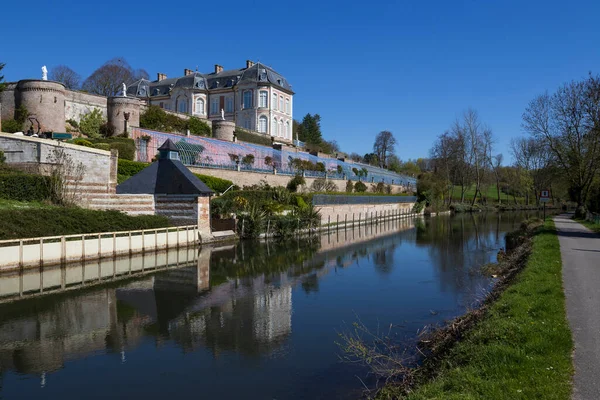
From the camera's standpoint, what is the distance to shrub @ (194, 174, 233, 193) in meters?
31.2

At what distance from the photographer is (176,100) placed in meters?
61.5

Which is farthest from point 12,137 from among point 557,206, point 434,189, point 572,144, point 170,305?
point 557,206

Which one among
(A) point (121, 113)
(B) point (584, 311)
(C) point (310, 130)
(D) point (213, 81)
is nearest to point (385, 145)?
(C) point (310, 130)

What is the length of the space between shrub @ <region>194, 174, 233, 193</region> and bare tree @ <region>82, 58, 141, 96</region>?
1332 inches

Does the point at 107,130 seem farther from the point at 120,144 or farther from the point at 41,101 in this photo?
the point at 120,144

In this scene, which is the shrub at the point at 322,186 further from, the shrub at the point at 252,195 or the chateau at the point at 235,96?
the chateau at the point at 235,96

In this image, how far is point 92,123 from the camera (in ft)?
117

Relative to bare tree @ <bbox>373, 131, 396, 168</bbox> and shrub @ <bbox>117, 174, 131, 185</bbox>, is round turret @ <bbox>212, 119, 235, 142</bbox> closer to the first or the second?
shrub @ <bbox>117, 174, 131, 185</bbox>

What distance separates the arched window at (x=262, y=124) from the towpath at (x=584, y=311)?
46.6 meters

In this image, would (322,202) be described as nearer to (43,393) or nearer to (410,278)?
(410,278)

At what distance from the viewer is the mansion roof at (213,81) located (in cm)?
6100

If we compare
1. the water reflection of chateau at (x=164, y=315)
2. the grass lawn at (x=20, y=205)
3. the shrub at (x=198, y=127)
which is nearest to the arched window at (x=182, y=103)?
the shrub at (x=198, y=127)

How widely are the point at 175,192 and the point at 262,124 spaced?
36.5 meters

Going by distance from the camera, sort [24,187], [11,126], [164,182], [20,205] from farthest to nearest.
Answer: [11,126]
[164,182]
[24,187]
[20,205]
